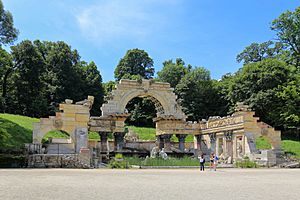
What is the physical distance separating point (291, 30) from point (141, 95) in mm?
33203

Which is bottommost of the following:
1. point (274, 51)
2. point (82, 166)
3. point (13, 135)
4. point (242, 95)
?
point (82, 166)

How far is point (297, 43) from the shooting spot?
59.1 m

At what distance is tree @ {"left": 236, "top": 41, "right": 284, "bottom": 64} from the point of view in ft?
212

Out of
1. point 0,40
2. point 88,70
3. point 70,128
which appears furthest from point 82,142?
point 88,70

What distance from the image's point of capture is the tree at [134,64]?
263ft

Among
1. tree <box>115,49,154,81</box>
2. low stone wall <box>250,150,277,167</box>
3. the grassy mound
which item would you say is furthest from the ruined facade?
tree <box>115,49,154,81</box>

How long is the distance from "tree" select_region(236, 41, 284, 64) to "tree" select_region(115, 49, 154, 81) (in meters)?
23.3

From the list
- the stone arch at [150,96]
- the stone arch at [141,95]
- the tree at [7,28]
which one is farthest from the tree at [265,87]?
the tree at [7,28]

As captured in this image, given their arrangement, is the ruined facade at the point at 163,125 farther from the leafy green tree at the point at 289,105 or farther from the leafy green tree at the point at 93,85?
the leafy green tree at the point at 93,85

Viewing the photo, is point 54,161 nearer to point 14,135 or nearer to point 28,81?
point 14,135

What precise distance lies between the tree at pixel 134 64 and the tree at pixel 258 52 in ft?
76.3

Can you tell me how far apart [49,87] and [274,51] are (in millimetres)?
42171

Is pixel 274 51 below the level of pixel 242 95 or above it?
above

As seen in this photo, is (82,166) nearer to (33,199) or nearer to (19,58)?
(33,199)
